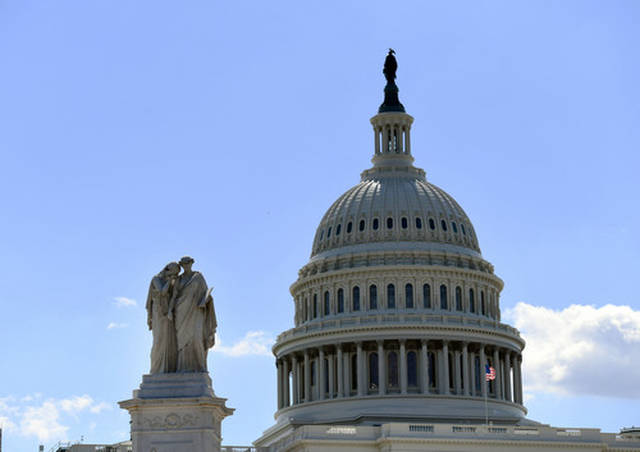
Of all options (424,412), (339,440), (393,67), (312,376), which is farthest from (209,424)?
(393,67)

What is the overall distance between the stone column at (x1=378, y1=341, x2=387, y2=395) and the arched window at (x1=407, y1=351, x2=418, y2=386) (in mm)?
2715

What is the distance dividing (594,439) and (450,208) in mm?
36736

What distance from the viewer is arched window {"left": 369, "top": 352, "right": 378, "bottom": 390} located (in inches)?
5797

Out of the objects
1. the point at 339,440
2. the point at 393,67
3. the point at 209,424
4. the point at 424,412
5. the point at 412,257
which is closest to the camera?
the point at 209,424

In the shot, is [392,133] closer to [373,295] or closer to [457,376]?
[373,295]

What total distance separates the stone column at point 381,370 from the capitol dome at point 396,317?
13 cm

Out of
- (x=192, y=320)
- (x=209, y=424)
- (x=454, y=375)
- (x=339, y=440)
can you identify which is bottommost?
(x=209, y=424)

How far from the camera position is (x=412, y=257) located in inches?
5969

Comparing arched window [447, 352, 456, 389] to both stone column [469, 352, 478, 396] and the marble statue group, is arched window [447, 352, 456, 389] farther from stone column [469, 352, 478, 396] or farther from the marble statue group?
the marble statue group

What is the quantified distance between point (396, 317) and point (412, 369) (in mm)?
5043

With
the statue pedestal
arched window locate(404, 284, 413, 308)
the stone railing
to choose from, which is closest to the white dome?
arched window locate(404, 284, 413, 308)

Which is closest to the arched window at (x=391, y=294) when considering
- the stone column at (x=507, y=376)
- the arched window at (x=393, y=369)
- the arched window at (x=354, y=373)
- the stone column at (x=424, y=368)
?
the arched window at (x=393, y=369)

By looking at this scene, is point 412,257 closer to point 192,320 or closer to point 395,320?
point 395,320

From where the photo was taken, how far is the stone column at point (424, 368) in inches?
5719
